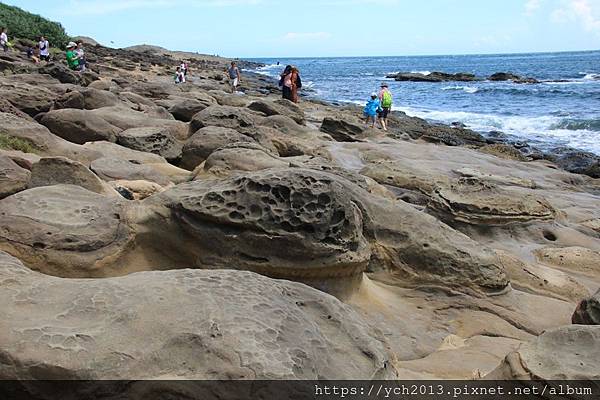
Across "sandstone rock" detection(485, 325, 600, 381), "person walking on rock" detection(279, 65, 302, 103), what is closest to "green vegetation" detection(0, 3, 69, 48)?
"person walking on rock" detection(279, 65, 302, 103)

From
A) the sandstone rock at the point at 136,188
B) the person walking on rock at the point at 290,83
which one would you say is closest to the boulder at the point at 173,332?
the sandstone rock at the point at 136,188

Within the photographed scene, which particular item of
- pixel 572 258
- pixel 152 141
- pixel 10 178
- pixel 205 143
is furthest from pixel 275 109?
pixel 10 178

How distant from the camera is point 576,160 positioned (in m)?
11.7

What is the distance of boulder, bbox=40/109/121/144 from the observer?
7.11m

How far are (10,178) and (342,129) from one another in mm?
9025

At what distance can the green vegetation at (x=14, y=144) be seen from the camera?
18.0 feet

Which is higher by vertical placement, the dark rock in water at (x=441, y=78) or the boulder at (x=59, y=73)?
the boulder at (x=59, y=73)

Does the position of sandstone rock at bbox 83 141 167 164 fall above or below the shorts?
above

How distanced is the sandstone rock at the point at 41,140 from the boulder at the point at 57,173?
1.90 m

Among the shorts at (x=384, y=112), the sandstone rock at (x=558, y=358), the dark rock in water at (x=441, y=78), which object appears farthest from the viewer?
the dark rock in water at (x=441, y=78)

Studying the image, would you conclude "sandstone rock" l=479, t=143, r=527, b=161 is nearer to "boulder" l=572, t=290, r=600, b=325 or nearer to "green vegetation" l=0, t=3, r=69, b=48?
"boulder" l=572, t=290, r=600, b=325

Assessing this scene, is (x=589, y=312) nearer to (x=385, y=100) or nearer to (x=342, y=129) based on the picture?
(x=342, y=129)

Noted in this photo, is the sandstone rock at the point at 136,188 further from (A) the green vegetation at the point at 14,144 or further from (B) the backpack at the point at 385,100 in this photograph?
(B) the backpack at the point at 385,100

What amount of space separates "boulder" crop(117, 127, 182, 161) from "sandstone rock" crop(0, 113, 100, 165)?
817 mm
